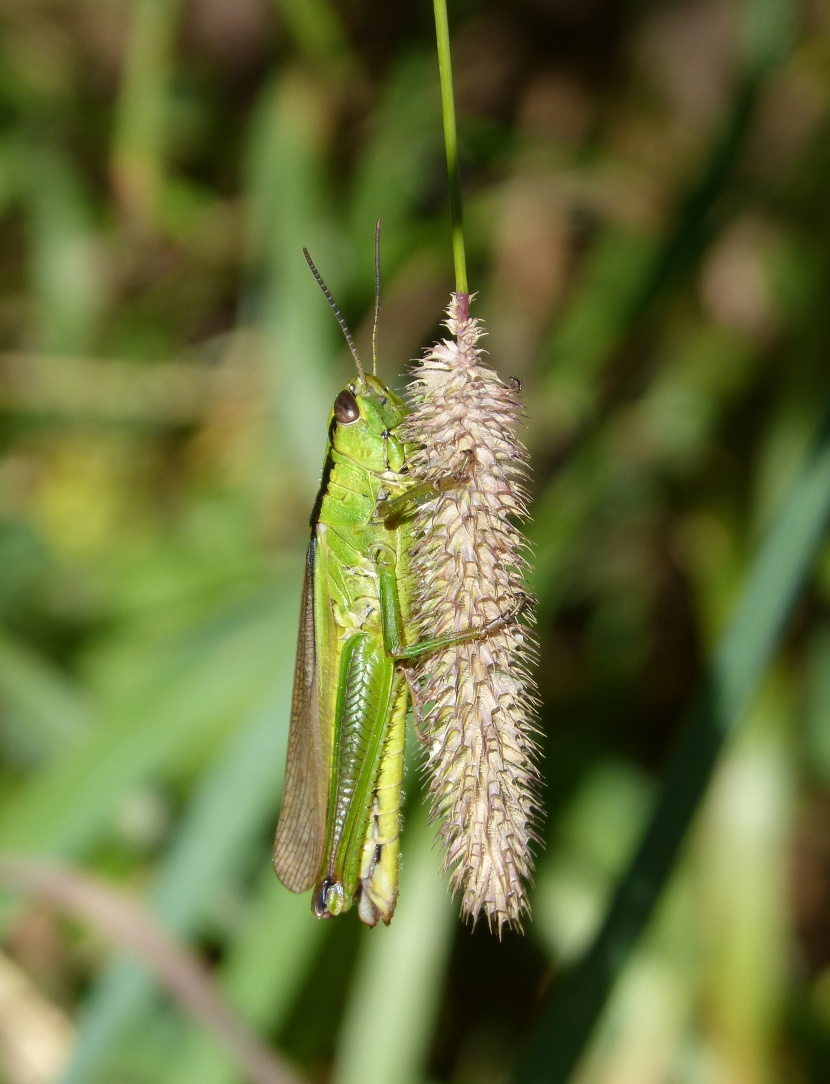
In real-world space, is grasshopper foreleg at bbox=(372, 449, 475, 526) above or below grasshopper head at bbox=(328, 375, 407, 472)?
below

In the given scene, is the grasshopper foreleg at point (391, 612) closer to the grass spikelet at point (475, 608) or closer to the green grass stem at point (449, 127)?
the grass spikelet at point (475, 608)

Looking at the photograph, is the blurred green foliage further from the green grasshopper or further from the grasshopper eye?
the grasshopper eye

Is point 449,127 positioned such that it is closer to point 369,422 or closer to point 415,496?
point 415,496

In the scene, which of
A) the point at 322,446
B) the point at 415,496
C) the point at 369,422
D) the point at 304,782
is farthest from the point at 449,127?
the point at 322,446

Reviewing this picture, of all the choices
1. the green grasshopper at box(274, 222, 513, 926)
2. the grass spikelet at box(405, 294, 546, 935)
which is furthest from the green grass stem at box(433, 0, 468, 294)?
the green grasshopper at box(274, 222, 513, 926)

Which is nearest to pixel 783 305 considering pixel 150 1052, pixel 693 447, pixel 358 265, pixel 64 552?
pixel 693 447

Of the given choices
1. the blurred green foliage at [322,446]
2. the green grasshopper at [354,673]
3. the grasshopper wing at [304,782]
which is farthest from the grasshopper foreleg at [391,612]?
the blurred green foliage at [322,446]
